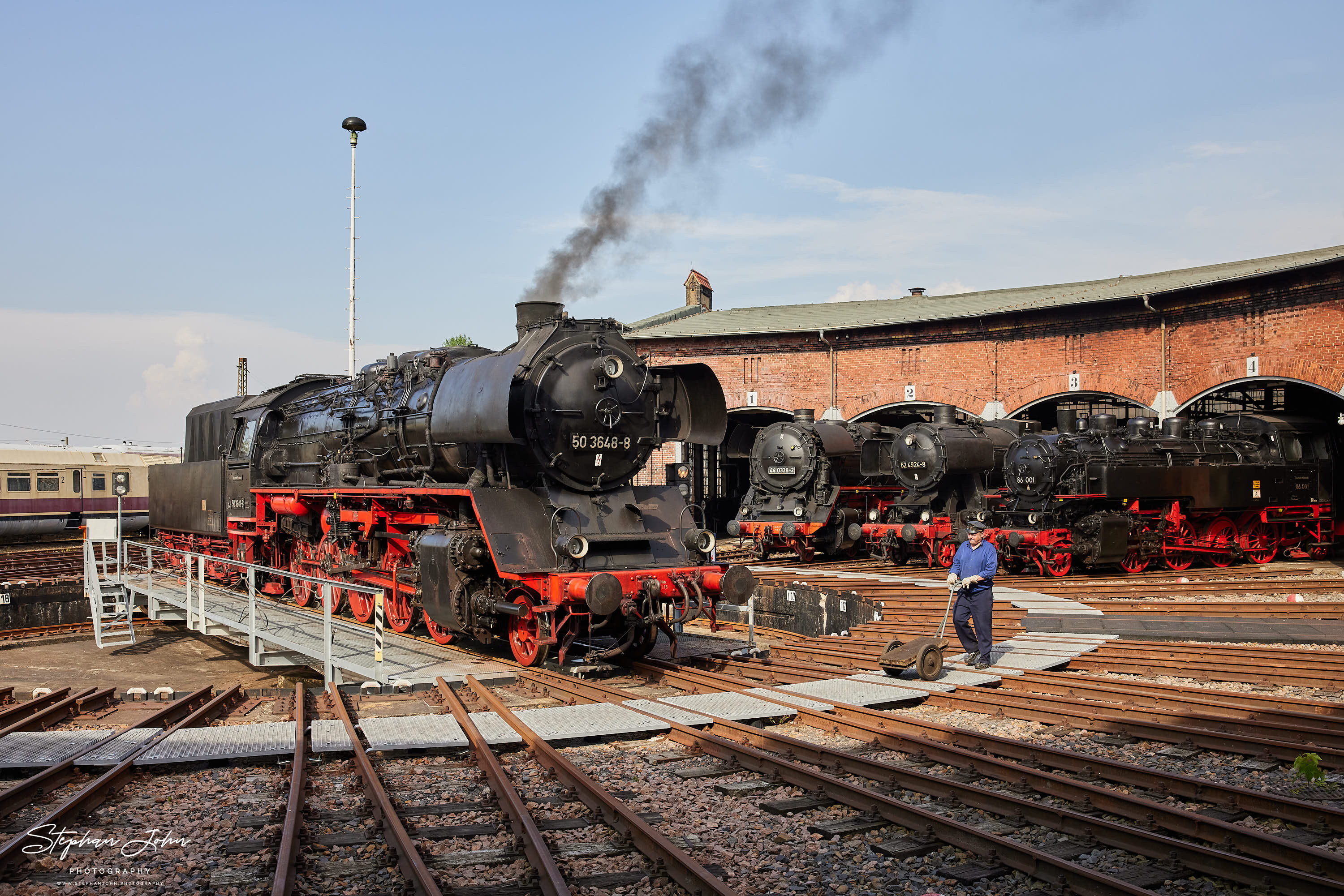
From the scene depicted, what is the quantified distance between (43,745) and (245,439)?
956 centimetres

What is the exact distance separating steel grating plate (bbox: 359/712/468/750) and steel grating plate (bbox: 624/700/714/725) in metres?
1.31

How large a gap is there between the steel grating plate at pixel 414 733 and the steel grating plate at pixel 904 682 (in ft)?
10.9

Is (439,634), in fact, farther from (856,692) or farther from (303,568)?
(856,692)

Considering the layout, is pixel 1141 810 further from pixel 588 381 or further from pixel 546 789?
pixel 588 381

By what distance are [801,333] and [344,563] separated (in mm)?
15182

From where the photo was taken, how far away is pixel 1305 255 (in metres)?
18.0

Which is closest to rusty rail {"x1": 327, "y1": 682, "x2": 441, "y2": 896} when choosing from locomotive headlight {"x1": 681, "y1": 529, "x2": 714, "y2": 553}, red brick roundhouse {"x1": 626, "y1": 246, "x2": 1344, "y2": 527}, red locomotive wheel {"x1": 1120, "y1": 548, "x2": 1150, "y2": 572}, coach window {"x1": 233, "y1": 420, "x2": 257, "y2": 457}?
locomotive headlight {"x1": 681, "y1": 529, "x2": 714, "y2": 553}

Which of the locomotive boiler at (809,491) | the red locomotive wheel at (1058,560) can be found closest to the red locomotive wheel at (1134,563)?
the red locomotive wheel at (1058,560)

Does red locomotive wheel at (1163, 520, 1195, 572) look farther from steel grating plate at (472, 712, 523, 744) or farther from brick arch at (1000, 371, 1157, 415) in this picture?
steel grating plate at (472, 712, 523, 744)

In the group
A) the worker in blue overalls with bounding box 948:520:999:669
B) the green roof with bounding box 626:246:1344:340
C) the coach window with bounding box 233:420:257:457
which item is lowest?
the worker in blue overalls with bounding box 948:520:999:669

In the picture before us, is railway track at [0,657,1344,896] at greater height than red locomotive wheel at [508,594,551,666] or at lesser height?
lesser

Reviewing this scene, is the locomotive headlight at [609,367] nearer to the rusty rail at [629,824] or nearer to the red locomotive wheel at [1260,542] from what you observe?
the rusty rail at [629,824]

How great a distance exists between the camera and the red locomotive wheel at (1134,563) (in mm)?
16844

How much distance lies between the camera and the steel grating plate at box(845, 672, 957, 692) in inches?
296
